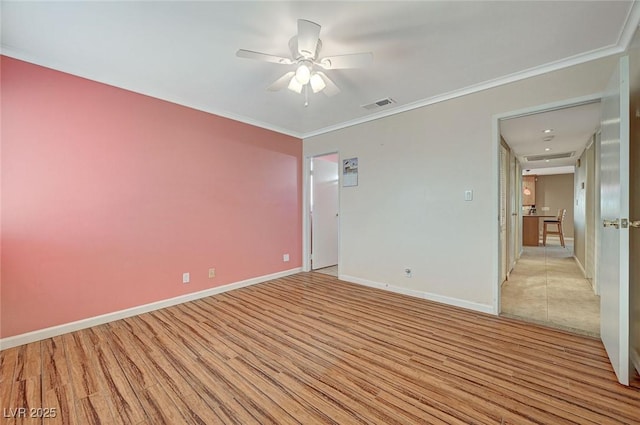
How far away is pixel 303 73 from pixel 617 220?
237 cm

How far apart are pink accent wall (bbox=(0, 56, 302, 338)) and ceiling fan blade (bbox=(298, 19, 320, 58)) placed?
6.77 ft

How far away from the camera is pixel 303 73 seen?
2.07 m

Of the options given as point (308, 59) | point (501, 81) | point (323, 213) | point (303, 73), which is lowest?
point (323, 213)

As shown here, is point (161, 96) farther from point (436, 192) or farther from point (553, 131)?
point (553, 131)

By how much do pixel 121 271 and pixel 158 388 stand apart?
159 centimetres

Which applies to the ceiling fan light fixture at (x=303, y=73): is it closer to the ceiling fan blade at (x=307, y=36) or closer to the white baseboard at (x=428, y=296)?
the ceiling fan blade at (x=307, y=36)

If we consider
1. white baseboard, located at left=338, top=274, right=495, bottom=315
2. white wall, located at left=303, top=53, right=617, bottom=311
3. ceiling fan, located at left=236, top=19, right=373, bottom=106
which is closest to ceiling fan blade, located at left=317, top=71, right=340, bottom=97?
ceiling fan, located at left=236, top=19, right=373, bottom=106

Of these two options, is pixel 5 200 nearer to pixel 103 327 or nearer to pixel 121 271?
pixel 121 271

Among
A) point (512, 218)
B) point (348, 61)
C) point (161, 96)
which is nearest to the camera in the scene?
point (348, 61)

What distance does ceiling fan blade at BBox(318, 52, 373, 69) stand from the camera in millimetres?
1932

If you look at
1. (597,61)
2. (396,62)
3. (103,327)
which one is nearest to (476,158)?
(597,61)

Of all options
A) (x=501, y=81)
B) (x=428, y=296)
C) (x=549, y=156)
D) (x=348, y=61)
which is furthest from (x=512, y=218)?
(x=348, y=61)

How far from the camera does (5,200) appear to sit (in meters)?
2.16

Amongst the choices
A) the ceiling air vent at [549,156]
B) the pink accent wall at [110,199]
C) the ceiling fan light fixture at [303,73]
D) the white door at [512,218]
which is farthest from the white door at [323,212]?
the ceiling air vent at [549,156]
